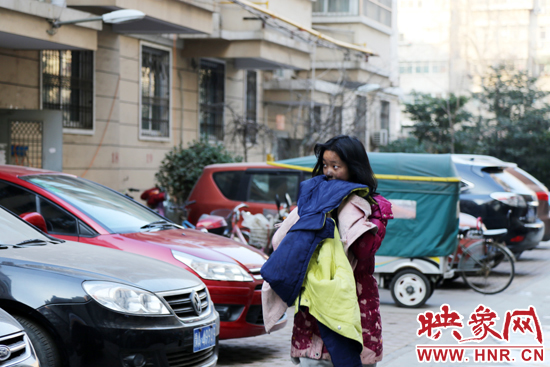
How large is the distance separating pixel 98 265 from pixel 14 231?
86 cm

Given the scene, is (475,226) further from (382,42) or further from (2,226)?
(382,42)

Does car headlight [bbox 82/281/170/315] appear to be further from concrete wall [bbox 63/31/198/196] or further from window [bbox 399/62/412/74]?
window [bbox 399/62/412/74]

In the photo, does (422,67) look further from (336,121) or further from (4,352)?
(4,352)

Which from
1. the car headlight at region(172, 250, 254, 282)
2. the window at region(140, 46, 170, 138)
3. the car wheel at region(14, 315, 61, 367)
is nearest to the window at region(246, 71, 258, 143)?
the window at region(140, 46, 170, 138)

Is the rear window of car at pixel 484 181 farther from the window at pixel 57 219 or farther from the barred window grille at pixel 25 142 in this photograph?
the window at pixel 57 219

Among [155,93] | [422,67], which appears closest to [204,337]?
[155,93]

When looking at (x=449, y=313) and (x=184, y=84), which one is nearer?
(x=449, y=313)

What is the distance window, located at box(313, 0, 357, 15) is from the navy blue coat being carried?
22.4 meters

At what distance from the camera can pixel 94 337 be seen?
171 inches

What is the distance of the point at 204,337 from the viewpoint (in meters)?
5.00

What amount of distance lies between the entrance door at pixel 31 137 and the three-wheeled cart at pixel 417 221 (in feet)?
18.5

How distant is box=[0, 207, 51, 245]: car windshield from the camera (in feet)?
16.4

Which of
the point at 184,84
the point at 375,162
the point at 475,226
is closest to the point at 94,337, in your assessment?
the point at 375,162

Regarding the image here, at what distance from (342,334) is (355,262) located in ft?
1.28
